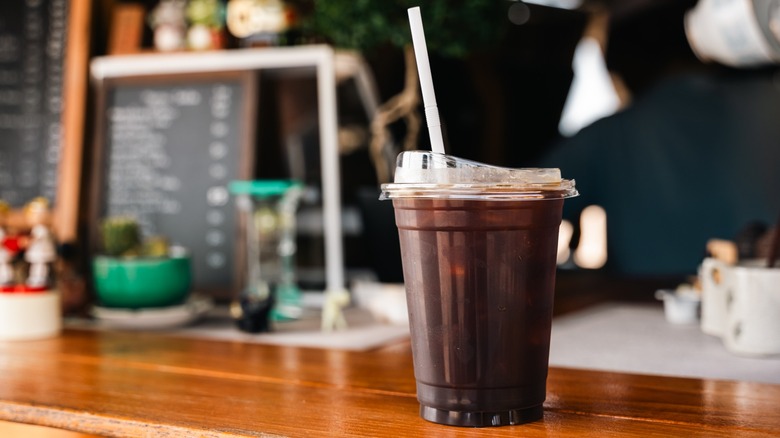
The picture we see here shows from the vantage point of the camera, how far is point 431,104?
2.49 ft

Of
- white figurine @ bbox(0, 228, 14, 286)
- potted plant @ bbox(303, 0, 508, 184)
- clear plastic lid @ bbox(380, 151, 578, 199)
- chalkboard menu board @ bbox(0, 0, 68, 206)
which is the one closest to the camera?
clear plastic lid @ bbox(380, 151, 578, 199)

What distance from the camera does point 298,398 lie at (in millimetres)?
909

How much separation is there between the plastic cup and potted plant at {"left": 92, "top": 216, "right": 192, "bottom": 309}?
0.82 meters

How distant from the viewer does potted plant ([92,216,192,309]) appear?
4.81 feet

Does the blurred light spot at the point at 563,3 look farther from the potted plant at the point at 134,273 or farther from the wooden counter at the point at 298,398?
the wooden counter at the point at 298,398

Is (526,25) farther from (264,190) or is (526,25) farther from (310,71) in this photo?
(264,190)

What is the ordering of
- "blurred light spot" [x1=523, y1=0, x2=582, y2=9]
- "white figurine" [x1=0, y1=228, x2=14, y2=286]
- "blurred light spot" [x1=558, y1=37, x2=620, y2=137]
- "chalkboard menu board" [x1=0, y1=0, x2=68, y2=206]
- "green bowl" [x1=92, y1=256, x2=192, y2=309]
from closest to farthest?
"white figurine" [x1=0, y1=228, x2=14, y2=286], "green bowl" [x1=92, y1=256, x2=192, y2=309], "chalkboard menu board" [x1=0, y1=0, x2=68, y2=206], "blurred light spot" [x1=523, y1=0, x2=582, y2=9], "blurred light spot" [x1=558, y1=37, x2=620, y2=137]

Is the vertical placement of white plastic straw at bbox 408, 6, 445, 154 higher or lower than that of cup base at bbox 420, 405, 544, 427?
higher

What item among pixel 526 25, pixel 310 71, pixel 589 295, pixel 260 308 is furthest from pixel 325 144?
pixel 526 25

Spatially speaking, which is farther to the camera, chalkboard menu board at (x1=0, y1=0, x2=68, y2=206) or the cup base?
chalkboard menu board at (x1=0, y1=0, x2=68, y2=206)

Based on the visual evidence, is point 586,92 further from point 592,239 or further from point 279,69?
point 279,69

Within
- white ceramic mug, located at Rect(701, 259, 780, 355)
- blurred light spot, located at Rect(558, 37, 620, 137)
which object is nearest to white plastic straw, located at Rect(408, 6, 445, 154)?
white ceramic mug, located at Rect(701, 259, 780, 355)

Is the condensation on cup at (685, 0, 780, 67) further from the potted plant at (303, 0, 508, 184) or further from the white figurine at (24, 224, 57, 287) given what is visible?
the white figurine at (24, 224, 57, 287)

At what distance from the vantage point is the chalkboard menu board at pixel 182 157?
171cm
